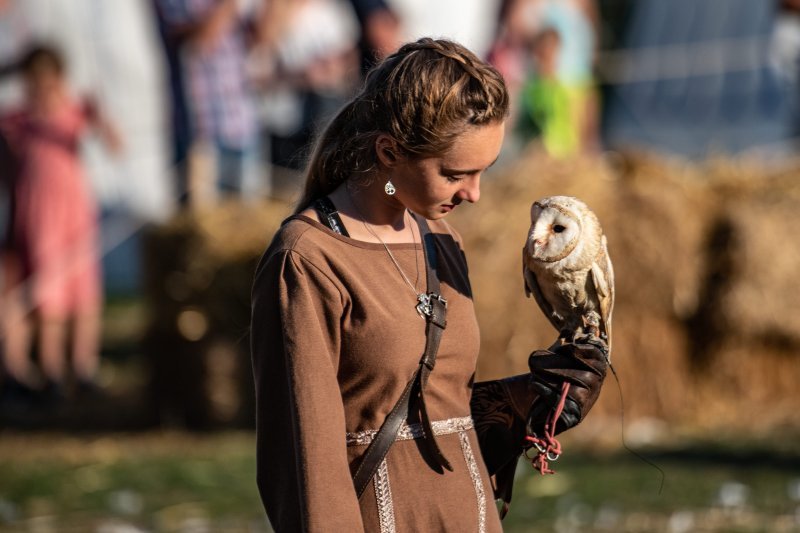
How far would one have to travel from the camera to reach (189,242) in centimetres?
835

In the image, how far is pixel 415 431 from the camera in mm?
2619

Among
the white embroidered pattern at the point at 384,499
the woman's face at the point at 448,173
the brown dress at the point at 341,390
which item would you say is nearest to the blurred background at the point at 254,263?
the woman's face at the point at 448,173

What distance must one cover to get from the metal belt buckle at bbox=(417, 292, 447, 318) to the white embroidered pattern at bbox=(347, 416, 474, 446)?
0.22 meters

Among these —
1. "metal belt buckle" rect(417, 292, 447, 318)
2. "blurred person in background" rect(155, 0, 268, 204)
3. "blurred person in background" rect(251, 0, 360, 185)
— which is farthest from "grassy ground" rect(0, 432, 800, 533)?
"blurred person in background" rect(251, 0, 360, 185)

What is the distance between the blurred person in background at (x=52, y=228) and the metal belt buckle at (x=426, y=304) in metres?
7.59

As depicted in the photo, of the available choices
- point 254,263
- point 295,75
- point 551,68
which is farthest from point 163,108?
point 254,263

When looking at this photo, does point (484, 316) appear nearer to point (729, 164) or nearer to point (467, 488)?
point (729, 164)

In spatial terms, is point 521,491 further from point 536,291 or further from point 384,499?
point 384,499

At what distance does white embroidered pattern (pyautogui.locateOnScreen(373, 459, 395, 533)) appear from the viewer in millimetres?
2535

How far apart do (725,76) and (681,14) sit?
1112 millimetres

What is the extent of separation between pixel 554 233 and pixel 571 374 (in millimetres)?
293

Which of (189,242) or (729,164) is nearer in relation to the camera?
(189,242)

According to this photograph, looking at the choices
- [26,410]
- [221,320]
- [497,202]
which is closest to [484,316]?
[497,202]

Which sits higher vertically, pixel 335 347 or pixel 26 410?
pixel 335 347
